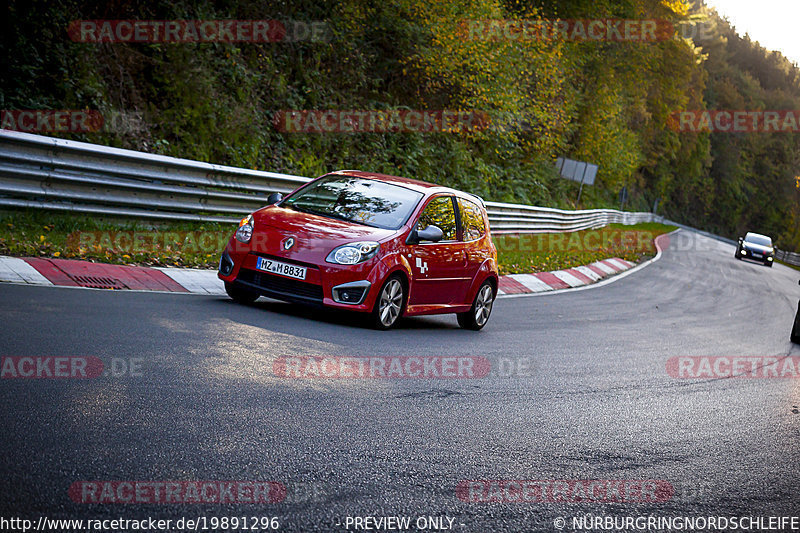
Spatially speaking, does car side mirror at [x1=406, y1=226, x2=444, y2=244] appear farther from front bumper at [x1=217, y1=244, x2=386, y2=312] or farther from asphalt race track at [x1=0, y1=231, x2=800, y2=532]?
asphalt race track at [x1=0, y1=231, x2=800, y2=532]

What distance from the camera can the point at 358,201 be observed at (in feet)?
33.1

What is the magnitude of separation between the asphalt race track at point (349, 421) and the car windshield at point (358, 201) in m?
1.16

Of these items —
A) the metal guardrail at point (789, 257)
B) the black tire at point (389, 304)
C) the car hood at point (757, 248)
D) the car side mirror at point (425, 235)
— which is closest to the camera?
the black tire at point (389, 304)

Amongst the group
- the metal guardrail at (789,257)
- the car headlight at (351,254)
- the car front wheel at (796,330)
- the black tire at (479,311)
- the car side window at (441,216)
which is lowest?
the metal guardrail at (789,257)

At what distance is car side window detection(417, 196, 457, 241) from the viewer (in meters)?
10.2

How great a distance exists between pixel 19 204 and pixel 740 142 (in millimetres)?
96310

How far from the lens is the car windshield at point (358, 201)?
32.3 ft

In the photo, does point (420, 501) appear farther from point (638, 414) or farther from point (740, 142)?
point (740, 142)

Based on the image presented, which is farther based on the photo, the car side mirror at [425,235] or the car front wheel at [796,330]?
the car front wheel at [796,330]

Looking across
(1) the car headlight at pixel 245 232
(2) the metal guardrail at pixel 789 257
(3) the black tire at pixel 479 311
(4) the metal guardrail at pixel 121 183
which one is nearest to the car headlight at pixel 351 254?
(1) the car headlight at pixel 245 232

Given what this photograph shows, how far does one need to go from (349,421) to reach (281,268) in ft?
13.0

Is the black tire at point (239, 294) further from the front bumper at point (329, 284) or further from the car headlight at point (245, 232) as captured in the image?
the car headlight at point (245, 232)

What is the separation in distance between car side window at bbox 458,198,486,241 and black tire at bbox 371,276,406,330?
62.8 inches

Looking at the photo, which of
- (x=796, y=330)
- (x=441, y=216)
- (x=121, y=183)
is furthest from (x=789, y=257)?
(x=121, y=183)
